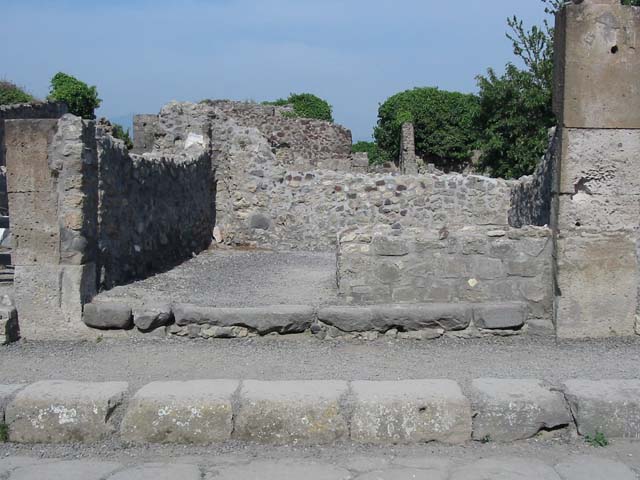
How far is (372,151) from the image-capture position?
38750 mm

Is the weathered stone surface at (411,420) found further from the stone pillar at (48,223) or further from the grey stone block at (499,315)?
the stone pillar at (48,223)

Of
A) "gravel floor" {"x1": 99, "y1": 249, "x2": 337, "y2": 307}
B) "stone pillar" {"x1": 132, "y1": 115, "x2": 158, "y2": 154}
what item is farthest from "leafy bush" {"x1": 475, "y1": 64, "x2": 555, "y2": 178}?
"gravel floor" {"x1": 99, "y1": 249, "x2": 337, "y2": 307}

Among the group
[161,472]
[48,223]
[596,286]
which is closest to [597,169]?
[596,286]

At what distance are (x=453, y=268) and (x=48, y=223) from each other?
3309mm

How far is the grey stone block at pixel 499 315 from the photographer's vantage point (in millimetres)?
5738

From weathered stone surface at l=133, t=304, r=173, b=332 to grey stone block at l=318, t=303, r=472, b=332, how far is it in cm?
121

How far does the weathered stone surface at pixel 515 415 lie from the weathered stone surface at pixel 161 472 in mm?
1593

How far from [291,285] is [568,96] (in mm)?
3250

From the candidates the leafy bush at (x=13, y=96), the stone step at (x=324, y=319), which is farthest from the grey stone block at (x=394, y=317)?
the leafy bush at (x=13, y=96)

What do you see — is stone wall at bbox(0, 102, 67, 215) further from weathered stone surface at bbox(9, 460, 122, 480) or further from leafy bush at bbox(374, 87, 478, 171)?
leafy bush at bbox(374, 87, 478, 171)

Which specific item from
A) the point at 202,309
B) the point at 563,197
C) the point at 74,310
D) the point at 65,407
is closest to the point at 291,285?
the point at 202,309

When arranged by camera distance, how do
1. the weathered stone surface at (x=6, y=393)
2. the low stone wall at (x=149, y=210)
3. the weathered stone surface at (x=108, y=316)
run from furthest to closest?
the low stone wall at (x=149, y=210)
the weathered stone surface at (x=108, y=316)
the weathered stone surface at (x=6, y=393)

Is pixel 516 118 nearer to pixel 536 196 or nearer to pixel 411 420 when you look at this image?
pixel 536 196

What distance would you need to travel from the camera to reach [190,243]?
10.5 meters
